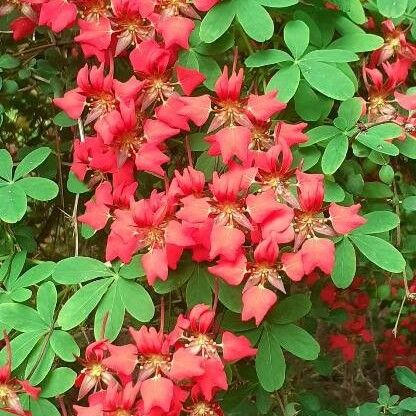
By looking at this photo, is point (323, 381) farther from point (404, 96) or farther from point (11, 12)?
point (11, 12)

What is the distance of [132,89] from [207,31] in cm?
18

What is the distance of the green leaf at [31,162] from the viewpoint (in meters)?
1.66

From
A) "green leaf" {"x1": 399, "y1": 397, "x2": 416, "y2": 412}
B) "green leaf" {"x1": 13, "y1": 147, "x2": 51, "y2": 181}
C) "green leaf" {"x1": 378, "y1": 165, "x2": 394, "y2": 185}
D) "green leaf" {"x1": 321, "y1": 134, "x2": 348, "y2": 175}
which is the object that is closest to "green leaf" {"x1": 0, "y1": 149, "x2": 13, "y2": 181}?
"green leaf" {"x1": 13, "y1": 147, "x2": 51, "y2": 181}

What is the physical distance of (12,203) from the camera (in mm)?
1586

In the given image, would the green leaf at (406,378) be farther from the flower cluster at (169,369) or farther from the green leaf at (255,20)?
the green leaf at (255,20)

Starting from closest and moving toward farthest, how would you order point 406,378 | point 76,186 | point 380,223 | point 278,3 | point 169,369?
point 169,369 < point 278,3 < point 380,223 < point 76,186 < point 406,378

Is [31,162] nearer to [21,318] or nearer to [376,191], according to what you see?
[21,318]

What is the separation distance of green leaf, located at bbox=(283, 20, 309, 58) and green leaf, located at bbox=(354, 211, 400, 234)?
1.16 feet

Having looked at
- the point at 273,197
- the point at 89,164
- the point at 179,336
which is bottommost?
the point at 179,336

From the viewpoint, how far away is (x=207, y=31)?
4.80 ft

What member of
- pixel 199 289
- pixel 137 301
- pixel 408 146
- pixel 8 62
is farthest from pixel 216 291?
pixel 8 62

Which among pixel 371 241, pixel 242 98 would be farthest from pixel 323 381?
pixel 242 98

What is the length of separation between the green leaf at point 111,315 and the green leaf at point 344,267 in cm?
41

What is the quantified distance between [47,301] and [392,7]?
901 mm
